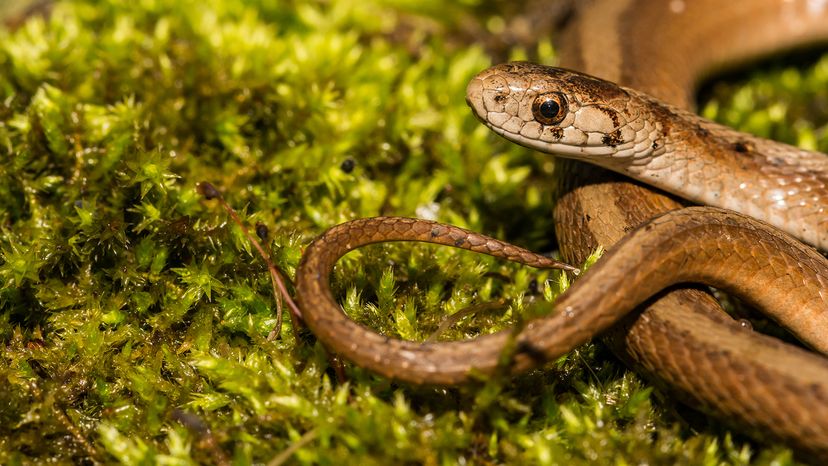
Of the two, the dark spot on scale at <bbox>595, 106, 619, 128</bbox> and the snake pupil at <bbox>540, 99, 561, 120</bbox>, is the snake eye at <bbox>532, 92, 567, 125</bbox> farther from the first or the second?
the dark spot on scale at <bbox>595, 106, 619, 128</bbox>

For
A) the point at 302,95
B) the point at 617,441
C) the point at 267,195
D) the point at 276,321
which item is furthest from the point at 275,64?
the point at 617,441

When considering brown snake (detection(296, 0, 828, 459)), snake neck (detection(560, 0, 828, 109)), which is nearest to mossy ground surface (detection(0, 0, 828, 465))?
brown snake (detection(296, 0, 828, 459))

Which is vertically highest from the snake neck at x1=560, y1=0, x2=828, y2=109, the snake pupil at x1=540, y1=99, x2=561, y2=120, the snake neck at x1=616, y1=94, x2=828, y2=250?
the snake neck at x1=560, y1=0, x2=828, y2=109

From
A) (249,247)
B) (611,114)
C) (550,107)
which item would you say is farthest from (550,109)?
(249,247)

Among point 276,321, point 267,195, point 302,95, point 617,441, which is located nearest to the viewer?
point 617,441

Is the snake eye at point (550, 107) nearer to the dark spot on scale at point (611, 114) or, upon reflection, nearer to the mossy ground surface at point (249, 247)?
the dark spot on scale at point (611, 114)

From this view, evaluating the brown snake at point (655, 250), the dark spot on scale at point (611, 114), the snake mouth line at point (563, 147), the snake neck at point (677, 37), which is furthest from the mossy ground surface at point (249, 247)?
the dark spot on scale at point (611, 114)

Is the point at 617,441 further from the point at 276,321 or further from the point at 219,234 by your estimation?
the point at 219,234

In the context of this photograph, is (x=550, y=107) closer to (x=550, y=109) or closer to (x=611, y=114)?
(x=550, y=109)
